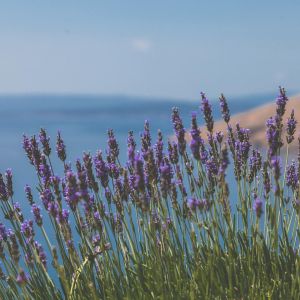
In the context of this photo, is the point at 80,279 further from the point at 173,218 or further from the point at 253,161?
the point at 253,161

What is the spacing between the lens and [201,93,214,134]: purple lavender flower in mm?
3576

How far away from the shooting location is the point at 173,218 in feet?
13.1

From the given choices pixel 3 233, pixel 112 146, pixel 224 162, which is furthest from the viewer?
pixel 112 146

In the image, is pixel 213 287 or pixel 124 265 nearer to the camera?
pixel 213 287

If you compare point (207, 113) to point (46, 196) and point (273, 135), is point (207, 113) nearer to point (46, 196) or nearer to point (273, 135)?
point (273, 135)

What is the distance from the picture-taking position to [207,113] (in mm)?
3621

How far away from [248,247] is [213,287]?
40 cm

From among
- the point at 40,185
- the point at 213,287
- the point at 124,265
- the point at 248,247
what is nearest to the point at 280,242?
the point at 248,247

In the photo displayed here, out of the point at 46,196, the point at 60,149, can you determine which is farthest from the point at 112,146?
the point at 46,196

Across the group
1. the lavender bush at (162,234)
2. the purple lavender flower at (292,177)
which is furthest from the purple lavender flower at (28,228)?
the purple lavender flower at (292,177)

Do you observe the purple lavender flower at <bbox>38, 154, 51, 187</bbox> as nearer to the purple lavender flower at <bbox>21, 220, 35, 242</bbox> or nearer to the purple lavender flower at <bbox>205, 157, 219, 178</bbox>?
the purple lavender flower at <bbox>21, 220, 35, 242</bbox>

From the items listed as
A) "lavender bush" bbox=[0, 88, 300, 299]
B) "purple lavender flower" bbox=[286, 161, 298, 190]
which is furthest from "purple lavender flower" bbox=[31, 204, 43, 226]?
"purple lavender flower" bbox=[286, 161, 298, 190]

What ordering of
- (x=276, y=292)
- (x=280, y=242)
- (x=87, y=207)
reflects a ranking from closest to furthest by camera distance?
(x=87, y=207) → (x=276, y=292) → (x=280, y=242)

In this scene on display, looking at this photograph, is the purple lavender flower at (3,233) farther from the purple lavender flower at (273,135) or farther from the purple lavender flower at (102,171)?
the purple lavender flower at (273,135)
